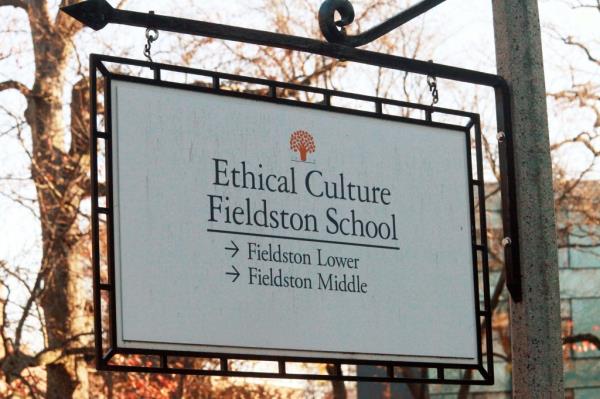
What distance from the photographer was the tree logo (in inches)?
224

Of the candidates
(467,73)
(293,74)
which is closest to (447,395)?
(293,74)

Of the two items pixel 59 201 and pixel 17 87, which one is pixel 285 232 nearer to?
pixel 59 201

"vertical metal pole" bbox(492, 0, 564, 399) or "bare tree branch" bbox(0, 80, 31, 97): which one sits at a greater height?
"bare tree branch" bbox(0, 80, 31, 97)

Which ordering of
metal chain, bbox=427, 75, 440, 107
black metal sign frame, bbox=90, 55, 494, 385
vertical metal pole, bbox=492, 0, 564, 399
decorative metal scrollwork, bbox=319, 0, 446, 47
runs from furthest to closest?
metal chain, bbox=427, 75, 440, 107, decorative metal scrollwork, bbox=319, 0, 446, 47, vertical metal pole, bbox=492, 0, 564, 399, black metal sign frame, bbox=90, 55, 494, 385

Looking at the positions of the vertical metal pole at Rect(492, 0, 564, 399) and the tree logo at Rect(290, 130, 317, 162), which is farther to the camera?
the vertical metal pole at Rect(492, 0, 564, 399)

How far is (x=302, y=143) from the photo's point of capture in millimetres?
5707

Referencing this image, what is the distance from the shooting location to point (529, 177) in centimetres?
606

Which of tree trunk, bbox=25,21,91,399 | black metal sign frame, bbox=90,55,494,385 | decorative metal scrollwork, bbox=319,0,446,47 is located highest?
tree trunk, bbox=25,21,91,399

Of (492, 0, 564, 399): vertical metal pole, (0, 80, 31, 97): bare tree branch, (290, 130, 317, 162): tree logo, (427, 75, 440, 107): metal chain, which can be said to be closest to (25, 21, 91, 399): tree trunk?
(0, 80, 31, 97): bare tree branch

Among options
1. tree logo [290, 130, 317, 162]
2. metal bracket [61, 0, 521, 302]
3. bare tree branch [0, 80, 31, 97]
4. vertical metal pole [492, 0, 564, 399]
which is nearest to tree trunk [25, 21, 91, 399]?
bare tree branch [0, 80, 31, 97]

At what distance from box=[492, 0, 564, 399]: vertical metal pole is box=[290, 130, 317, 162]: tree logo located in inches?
39.0

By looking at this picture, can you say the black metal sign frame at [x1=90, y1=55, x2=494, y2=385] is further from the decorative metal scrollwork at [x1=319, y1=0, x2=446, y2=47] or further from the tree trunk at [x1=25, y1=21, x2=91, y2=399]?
the tree trunk at [x1=25, y1=21, x2=91, y2=399]

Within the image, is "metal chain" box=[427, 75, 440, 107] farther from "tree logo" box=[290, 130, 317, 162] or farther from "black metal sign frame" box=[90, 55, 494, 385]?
"tree logo" box=[290, 130, 317, 162]

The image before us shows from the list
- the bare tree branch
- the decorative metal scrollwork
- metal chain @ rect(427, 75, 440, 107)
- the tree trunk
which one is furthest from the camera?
the bare tree branch
